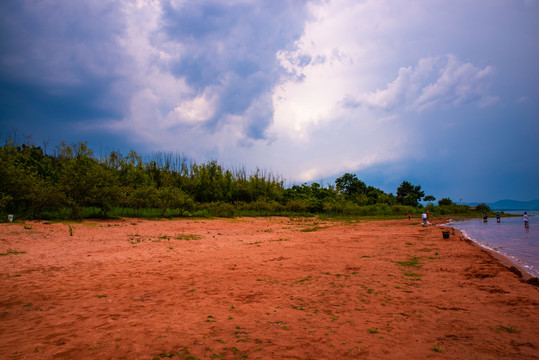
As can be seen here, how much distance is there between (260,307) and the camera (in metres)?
5.18

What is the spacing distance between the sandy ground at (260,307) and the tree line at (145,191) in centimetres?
1227

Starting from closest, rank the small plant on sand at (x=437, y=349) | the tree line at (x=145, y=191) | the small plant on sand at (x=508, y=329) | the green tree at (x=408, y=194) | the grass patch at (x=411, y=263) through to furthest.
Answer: the small plant on sand at (x=437, y=349), the small plant on sand at (x=508, y=329), the grass patch at (x=411, y=263), the tree line at (x=145, y=191), the green tree at (x=408, y=194)

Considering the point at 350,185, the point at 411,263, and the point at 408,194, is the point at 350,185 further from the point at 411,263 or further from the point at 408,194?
the point at 411,263

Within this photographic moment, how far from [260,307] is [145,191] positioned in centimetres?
2475

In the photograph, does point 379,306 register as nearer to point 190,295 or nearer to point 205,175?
point 190,295

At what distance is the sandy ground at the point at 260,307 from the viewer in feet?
11.7

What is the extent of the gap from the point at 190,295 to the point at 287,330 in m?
2.64

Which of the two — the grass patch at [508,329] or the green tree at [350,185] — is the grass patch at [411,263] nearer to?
the grass patch at [508,329]

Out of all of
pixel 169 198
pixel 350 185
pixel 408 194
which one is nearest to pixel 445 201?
pixel 408 194

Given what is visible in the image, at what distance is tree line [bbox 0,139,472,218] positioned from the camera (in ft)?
64.0

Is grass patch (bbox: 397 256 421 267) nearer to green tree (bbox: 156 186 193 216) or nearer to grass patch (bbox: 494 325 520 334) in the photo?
grass patch (bbox: 494 325 520 334)

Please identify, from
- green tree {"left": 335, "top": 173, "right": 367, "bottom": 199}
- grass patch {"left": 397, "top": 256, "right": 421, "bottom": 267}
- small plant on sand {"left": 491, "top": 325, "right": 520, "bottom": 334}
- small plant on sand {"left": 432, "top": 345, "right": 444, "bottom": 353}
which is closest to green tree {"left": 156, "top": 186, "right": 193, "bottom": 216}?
grass patch {"left": 397, "top": 256, "right": 421, "bottom": 267}

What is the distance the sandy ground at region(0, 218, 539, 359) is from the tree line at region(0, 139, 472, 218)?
12.3m

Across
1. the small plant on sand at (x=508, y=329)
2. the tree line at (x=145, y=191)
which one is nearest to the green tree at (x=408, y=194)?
the tree line at (x=145, y=191)
